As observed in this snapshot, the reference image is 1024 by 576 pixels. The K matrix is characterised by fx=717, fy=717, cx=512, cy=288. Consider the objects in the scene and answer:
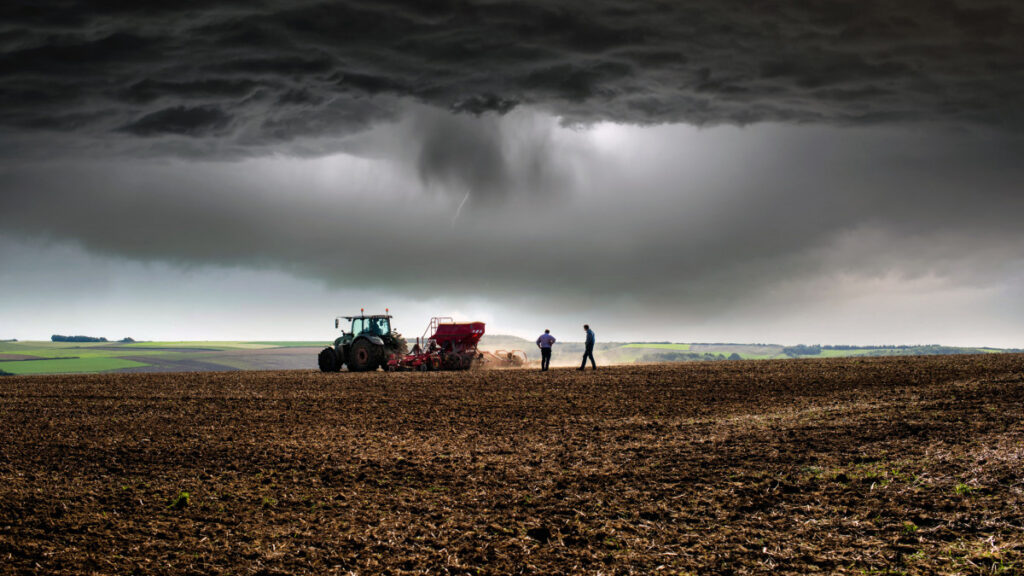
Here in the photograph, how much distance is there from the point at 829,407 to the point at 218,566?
15.9 m

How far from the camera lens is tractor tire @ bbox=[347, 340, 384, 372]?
36.8 m

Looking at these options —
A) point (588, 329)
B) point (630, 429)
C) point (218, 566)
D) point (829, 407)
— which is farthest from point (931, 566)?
point (588, 329)

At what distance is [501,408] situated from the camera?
67.7 ft

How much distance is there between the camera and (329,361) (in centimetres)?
3850

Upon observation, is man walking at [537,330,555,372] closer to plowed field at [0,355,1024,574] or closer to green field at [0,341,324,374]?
plowed field at [0,355,1024,574]

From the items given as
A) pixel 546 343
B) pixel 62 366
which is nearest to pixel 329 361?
pixel 546 343

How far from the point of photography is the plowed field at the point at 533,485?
8203 millimetres

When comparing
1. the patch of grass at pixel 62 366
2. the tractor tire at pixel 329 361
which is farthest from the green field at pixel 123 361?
the tractor tire at pixel 329 361

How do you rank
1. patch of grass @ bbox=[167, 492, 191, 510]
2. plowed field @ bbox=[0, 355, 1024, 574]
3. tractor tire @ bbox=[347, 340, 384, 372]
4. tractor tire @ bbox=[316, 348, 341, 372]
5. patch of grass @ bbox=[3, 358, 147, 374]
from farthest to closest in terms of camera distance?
patch of grass @ bbox=[3, 358, 147, 374], tractor tire @ bbox=[316, 348, 341, 372], tractor tire @ bbox=[347, 340, 384, 372], patch of grass @ bbox=[167, 492, 191, 510], plowed field @ bbox=[0, 355, 1024, 574]

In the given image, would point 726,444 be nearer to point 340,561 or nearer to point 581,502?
point 581,502

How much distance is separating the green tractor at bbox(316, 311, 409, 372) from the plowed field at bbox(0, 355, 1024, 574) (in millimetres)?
14535

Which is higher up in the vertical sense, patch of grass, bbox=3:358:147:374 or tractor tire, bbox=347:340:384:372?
tractor tire, bbox=347:340:384:372

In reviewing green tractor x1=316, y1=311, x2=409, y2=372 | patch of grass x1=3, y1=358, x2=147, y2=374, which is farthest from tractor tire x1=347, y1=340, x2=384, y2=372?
patch of grass x1=3, y1=358, x2=147, y2=374

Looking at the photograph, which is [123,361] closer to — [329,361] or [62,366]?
[62,366]
